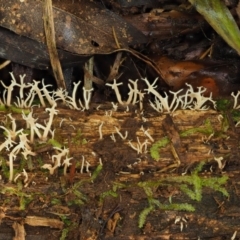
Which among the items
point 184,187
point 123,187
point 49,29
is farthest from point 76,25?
point 184,187

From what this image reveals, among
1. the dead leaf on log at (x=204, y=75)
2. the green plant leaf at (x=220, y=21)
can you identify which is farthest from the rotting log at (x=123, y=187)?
the green plant leaf at (x=220, y=21)

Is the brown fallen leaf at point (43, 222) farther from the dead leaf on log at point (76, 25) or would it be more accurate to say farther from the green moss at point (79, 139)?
the dead leaf on log at point (76, 25)

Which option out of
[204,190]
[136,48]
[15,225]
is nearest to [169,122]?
[204,190]

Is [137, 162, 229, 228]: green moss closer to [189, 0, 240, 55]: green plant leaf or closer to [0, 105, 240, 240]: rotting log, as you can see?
[0, 105, 240, 240]: rotting log

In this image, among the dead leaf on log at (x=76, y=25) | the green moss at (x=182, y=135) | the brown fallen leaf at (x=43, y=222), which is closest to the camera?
the brown fallen leaf at (x=43, y=222)

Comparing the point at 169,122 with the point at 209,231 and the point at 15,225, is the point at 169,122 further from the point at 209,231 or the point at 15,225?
the point at 15,225

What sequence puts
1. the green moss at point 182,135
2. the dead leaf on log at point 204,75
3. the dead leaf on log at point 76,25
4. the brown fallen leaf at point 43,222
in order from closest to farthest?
the brown fallen leaf at point 43,222, the green moss at point 182,135, the dead leaf on log at point 76,25, the dead leaf on log at point 204,75

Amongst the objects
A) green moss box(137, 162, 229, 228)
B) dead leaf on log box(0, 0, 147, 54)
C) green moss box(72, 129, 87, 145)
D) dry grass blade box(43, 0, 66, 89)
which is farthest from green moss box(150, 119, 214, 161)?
dry grass blade box(43, 0, 66, 89)
